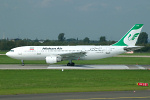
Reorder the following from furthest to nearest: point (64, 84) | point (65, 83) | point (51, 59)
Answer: point (51, 59)
point (65, 83)
point (64, 84)

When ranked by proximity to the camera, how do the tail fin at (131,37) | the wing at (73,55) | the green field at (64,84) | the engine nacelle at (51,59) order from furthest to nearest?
the tail fin at (131,37), the wing at (73,55), the engine nacelle at (51,59), the green field at (64,84)

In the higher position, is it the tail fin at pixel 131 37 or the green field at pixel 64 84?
the tail fin at pixel 131 37

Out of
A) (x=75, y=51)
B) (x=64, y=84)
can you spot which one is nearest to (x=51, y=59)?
(x=75, y=51)

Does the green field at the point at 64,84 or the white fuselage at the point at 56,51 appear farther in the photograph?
the white fuselage at the point at 56,51

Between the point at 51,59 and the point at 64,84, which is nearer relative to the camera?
the point at 64,84

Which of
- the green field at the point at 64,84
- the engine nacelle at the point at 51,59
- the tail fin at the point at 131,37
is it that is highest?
the tail fin at the point at 131,37

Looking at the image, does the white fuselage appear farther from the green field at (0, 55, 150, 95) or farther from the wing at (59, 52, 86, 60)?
the green field at (0, 55, 150, 95)

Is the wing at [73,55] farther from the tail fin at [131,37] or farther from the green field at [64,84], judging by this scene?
the green field at [64,84]

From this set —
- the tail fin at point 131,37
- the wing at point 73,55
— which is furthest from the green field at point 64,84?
the tail fin at point 131,37

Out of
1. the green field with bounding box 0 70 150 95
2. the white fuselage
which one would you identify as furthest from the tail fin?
the green field with bounding box 0 70 150 95

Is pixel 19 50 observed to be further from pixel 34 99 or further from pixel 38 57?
pixel 34 99

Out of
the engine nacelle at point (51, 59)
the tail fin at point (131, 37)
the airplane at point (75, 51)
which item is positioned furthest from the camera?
the tail fin at point (131, 37)

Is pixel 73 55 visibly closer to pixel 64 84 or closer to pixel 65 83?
pixel 65 83

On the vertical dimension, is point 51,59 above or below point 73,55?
below
